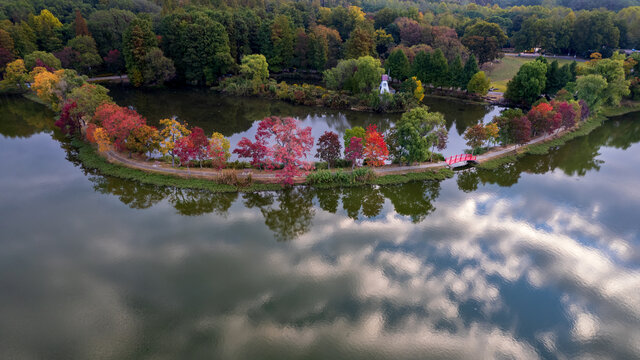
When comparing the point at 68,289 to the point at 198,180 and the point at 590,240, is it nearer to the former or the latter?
the point at 198,180

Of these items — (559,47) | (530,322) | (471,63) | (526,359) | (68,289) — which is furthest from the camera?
(559,47)

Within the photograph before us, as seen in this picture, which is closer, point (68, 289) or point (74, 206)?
point (68, 289)

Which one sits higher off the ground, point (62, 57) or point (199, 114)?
point (62, 57)

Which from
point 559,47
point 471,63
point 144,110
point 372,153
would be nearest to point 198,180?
point 372,153

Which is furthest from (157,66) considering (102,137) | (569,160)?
(569,160)

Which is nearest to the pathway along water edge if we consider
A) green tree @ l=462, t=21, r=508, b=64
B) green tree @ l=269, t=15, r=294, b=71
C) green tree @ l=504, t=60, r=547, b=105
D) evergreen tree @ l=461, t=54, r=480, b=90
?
green tree @ l=504, t=60, r=547, b=105

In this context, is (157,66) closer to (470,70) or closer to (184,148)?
(184,148)

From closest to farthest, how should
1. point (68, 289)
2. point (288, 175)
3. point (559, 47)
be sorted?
point (68, 289), point (288, 175), point (559, 47)

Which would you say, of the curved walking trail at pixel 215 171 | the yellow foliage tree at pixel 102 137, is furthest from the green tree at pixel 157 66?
the yellow foliage tree at pixel 102 137
